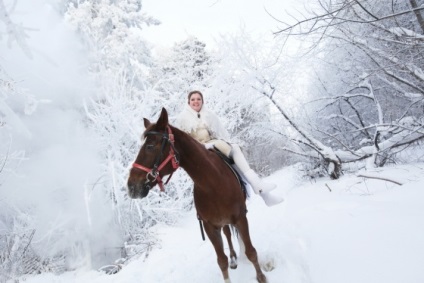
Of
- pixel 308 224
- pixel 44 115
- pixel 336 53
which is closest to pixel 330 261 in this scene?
pixel 308 224

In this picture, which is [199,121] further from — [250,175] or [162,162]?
[162,162]

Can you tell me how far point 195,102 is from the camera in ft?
13.1

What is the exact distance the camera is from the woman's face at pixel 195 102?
4008 millimetres

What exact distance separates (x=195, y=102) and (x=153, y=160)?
5.30 ft

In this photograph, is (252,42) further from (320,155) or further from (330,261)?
(330,261)

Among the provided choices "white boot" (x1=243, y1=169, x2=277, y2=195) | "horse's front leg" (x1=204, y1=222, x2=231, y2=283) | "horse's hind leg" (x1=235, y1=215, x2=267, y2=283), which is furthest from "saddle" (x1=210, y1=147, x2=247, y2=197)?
"horse's front leg" (x1=204, y1=222, x2=231, y2=283)

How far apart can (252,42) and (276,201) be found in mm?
8752

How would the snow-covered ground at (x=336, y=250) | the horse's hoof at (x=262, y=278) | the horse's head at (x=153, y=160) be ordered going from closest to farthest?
1. the snow-covered ground at (x=336, y=250)
2. the horse's head at (x=153, y=160)
3. the horse's hoof at (x=262, y=278)

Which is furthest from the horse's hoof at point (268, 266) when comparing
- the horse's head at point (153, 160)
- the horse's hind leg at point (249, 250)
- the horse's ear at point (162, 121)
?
the horse's ear at point (162, 121)

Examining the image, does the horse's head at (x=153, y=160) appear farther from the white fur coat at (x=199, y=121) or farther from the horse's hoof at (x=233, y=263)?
the horse's hoof at (x=233, y=263)

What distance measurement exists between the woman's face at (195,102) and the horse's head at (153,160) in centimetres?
124

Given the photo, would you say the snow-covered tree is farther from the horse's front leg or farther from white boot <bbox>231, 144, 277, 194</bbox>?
the horse's front leg

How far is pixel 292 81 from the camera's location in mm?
10570

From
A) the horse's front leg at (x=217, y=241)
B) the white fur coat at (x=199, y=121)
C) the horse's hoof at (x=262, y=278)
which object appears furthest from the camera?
the white fur coat at (x=199, y=121)
